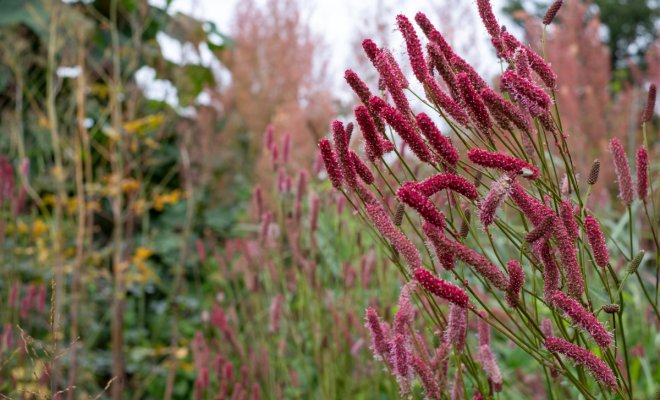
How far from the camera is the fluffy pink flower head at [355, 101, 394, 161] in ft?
3.20

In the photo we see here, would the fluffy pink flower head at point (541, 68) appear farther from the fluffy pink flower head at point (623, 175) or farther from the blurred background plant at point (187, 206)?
the blurred background plant at point (187, 206)

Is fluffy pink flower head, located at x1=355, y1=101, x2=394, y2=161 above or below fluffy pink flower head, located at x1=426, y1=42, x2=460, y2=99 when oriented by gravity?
below

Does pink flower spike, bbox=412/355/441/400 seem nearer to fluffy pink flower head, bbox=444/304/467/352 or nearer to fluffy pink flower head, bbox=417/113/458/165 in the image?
fluffy pink flower head, bbox=444/304/467/352

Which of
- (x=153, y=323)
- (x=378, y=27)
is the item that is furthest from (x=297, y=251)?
(x=153, y=323)

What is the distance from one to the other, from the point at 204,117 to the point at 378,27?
1779 millimetres

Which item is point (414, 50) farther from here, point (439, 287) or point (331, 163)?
point (439, 287)

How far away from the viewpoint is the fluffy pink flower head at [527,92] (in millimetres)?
982

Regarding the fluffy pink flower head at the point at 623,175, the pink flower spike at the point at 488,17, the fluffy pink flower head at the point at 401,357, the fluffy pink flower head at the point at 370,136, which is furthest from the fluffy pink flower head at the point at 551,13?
the fluffy pink flower head at the point at 401,357

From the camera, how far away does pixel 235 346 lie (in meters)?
2.46

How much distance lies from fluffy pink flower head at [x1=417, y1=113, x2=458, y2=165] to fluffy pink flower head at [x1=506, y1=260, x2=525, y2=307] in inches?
6.2

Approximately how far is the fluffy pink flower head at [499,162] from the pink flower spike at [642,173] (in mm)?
377

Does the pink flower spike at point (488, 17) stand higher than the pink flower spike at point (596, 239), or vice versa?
the pink flower spike at point (488, 17)

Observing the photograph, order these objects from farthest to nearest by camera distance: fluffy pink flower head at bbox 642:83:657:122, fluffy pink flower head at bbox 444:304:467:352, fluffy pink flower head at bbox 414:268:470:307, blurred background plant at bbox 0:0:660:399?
blurred background plant at bbox 0:0:660:399 < fluffy pink flower head at bbox 642:83:657:122 < fluffy pink flower head at bbox 444:304:467:352 < fluffy pink flower head at bbox 414:268:470:307

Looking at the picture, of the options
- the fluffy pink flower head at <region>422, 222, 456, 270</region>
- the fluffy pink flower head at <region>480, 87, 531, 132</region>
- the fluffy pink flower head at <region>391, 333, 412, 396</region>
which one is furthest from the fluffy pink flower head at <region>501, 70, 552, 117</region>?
the fluffy pink flower head at <region>391, 333, 412, 396</region>
